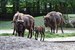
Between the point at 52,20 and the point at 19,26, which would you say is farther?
the point at 52,20

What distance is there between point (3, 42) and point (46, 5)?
69.5ft

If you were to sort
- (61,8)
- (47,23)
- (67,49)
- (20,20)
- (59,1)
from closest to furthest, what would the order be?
1. (67,49)
2. (20,20)
3. (47,23)
4. (59,1)
5. (61,8)

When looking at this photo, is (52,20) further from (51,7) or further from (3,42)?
(51,7)

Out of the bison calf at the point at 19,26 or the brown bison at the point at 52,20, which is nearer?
the bison calf at the point at 19,26

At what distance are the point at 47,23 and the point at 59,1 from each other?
32.2 ft

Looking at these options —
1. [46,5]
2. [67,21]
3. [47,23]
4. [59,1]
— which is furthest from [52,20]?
[46,5]

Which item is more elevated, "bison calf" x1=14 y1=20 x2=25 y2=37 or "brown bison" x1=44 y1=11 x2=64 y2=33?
"bison calf" x1=14 y1=20 x2=25 y2=37

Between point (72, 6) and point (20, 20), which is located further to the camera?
point (72, 6)

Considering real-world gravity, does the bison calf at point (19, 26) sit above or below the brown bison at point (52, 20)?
above

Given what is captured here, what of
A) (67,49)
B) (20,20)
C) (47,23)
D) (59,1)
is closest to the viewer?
(67,49)

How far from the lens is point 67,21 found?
25703 mm

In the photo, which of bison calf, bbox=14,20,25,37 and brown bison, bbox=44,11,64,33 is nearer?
bison calf, bbox=14,20,25,37

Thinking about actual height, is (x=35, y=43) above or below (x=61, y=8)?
above

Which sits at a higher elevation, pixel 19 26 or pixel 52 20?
pixel 19 26
